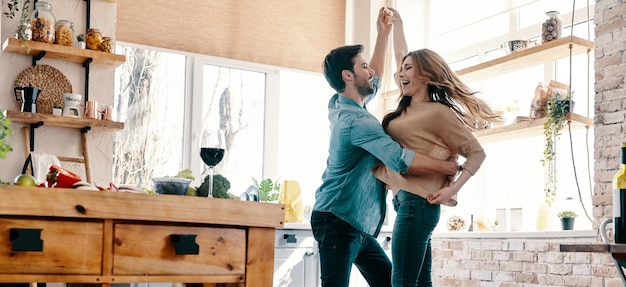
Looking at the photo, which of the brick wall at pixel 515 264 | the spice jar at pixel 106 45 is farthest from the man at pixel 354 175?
the spice jar at pixel 106 45

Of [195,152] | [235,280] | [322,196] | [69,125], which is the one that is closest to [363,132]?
[322,196]

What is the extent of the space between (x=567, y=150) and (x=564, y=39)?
2.46 feet

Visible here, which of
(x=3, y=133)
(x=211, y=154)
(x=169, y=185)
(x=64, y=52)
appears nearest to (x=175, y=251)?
(x=169, y=185)

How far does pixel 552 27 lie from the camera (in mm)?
4727

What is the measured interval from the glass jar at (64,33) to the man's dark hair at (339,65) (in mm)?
2185

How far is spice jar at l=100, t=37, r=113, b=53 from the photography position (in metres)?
4.69

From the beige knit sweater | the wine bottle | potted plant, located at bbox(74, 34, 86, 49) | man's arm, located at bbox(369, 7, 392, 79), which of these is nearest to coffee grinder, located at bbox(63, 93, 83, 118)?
potted plant, located at bbox(74, 34, 86, 49)

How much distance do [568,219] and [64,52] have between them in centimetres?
312

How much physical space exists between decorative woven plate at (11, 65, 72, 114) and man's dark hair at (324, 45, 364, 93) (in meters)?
2.22

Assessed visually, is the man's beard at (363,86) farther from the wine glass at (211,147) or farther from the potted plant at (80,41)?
the potted plant at (80,41)

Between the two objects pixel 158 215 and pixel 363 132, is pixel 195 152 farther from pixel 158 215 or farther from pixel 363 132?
pixel 158 215

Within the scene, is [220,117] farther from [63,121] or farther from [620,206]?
[620,206]

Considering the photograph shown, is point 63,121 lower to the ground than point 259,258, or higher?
higher

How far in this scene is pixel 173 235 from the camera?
1.98 meters
